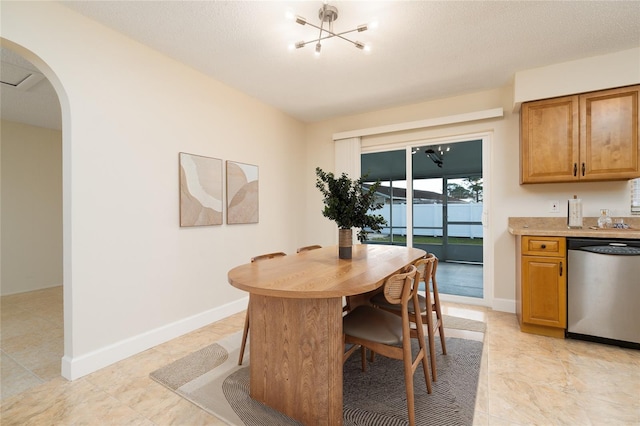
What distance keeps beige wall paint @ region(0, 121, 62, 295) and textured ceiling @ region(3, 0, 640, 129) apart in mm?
3603

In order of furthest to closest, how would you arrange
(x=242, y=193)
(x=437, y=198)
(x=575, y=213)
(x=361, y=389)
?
(x=437, y=198), (x=242, y=193), (x=575, y=213), (x=361, y=389)

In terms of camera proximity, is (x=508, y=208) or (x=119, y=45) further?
(x=508, y=208)

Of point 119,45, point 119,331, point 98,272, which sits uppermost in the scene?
point 119,45

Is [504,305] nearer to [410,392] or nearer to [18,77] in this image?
[410,392]

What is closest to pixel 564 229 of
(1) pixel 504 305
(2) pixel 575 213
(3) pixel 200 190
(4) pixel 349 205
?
(2) pixel 575 213

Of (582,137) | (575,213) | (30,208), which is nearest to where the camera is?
(582,137)

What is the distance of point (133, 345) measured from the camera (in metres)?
2.44

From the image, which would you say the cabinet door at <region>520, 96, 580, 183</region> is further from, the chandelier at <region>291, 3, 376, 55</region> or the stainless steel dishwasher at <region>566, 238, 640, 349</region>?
the chandelier at <region>291, 3, 376, 55</region>

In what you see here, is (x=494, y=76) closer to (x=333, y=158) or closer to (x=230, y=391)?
(x=333, y=158)

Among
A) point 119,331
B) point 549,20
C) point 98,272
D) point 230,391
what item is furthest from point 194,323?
point 549,20

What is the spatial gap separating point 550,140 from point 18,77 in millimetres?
5414

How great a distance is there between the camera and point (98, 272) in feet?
7.38

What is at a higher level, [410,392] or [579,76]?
[579,76]

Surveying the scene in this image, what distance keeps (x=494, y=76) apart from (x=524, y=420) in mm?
3162
